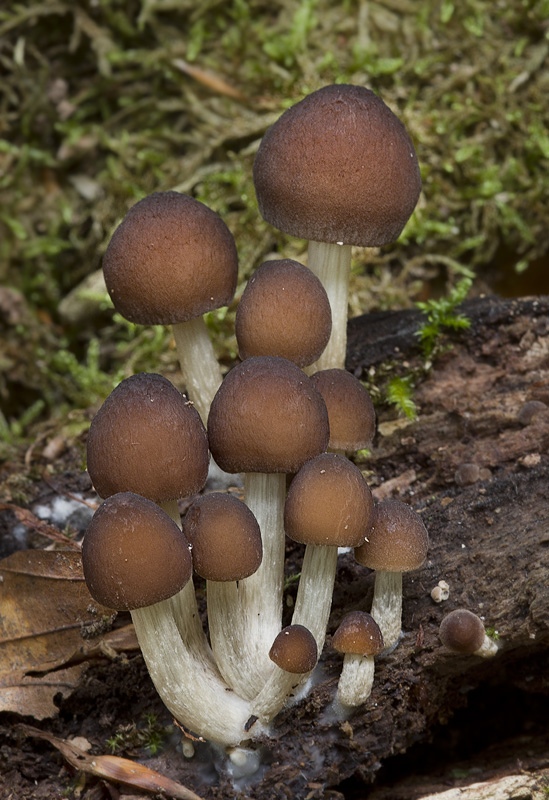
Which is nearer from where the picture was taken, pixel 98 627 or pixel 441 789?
pixel 441 789

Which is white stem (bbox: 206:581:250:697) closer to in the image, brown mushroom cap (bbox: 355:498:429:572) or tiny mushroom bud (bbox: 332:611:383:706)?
tiny mushroom bud (bbox: 332:611:383:706)

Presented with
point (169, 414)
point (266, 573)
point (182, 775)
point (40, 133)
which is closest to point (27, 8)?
point (40, 133)

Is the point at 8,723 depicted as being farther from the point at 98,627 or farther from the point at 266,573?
the point at 266,573

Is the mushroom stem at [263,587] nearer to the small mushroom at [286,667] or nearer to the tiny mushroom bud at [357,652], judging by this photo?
the small mushroom at [286,667]

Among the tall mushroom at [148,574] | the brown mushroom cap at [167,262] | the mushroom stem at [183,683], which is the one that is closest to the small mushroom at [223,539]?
the tall mushroom at [148,574]

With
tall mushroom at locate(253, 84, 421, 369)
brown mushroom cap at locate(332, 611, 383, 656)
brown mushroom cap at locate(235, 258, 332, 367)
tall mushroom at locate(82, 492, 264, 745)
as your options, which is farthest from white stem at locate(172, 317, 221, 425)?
brown mushroom cap at locate(332, 611, 383, 656)

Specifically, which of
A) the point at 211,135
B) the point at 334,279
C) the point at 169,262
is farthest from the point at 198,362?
the point at 211,135

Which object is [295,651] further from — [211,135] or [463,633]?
[211,135]
